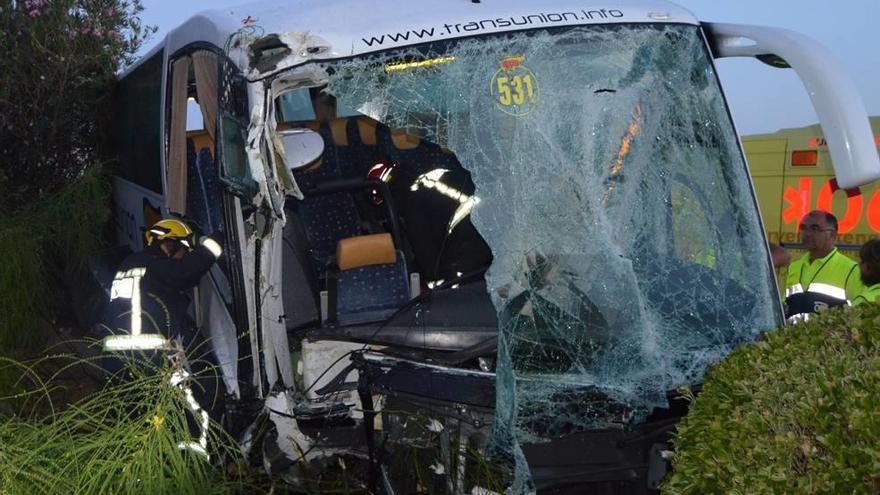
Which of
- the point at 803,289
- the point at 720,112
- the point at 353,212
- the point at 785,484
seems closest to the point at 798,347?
the point at 785,484

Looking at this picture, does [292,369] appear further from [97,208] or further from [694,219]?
[97,208]

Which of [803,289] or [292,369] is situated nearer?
[292,369]

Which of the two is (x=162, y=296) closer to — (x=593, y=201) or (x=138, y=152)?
(x=138, y=152)

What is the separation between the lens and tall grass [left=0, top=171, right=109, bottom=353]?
7.77m

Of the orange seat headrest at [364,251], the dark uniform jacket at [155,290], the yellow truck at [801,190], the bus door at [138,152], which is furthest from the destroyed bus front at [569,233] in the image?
the yellow truck at [801,190]

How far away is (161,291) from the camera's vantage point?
19.0ft

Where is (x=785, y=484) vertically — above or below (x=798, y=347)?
below

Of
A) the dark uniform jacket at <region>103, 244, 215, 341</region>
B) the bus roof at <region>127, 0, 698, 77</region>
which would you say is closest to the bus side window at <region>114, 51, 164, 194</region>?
the dark uniform jacket at <region>103, 244, 215, 341</region>

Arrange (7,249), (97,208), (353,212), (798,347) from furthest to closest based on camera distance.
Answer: (97,208) < (7,249) < (353,212) < (798,347)

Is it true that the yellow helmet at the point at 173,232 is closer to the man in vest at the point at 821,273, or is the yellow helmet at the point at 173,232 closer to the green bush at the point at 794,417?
the green bush at the point at 794,417

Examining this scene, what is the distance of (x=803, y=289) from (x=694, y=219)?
2888 mm

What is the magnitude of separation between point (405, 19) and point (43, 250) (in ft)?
16.5

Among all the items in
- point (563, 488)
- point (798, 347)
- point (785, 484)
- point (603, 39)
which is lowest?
point (563, 488)

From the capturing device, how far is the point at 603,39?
443cm
